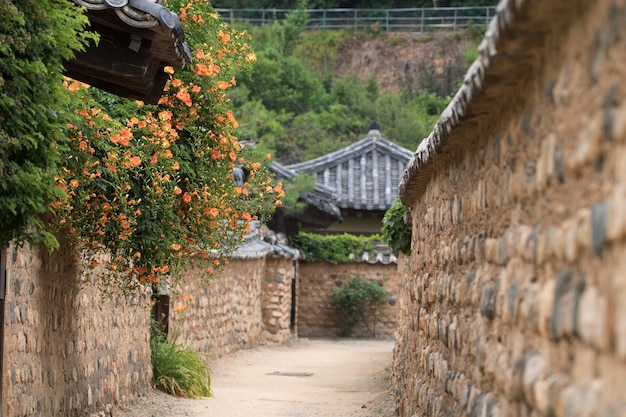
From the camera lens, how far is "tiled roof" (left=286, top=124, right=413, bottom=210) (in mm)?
25219

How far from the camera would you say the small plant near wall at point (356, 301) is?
22844mm

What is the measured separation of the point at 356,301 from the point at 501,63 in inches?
766

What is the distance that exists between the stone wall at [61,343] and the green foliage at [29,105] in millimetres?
1325

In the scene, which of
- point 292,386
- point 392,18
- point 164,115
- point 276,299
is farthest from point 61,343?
point 392,18

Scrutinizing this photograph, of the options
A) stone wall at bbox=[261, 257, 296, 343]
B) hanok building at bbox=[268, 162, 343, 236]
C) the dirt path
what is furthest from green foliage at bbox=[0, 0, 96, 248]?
hanok building at bbox=[268, 162, 343, 236]

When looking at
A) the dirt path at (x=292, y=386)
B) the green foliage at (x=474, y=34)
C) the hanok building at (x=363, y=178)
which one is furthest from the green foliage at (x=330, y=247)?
the green foliage at (x=474, y=34)

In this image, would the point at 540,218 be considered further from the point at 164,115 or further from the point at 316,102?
the point at 316,102

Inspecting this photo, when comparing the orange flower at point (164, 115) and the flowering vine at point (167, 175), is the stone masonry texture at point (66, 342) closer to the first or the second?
the flowering vine at point (167, 175)

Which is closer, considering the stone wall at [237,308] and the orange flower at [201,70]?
the orange flower at [201,70]

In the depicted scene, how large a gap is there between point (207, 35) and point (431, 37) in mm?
34746

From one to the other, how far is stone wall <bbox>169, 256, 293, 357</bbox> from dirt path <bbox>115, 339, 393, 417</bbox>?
34cm

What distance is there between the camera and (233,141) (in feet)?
30.0

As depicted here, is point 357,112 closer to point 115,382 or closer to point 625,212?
point 115,382

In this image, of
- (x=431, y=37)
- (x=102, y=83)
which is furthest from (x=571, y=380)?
(x=431, y=37)
